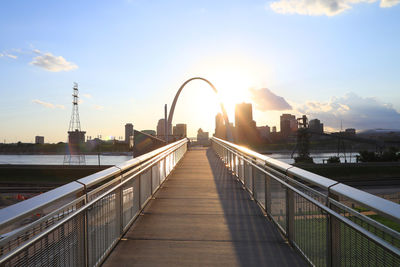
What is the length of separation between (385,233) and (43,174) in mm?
64398

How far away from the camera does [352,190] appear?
2764mm

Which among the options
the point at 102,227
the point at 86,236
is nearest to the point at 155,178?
the point at 102,227

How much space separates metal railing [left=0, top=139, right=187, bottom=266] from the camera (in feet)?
7.30

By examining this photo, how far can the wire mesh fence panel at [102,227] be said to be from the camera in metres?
3.61

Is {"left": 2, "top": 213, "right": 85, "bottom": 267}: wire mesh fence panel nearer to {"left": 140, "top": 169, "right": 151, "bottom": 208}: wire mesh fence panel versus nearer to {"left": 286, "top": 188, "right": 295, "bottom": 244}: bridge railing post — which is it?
{"left": 286, "top": 188, "right": 295, "bottom": 244}: bridge railing post

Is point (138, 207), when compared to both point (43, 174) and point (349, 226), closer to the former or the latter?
point (349, 226)

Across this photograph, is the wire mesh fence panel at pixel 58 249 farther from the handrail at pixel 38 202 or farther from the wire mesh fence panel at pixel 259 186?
the wire mesh fence panel at pixel 259 186

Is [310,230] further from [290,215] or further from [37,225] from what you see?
[37,225]

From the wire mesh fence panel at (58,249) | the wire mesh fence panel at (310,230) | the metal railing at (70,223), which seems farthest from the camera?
the wire mesh fence panel at (310,230)

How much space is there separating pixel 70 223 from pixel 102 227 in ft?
3.14

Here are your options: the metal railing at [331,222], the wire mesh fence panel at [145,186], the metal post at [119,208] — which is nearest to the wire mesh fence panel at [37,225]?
the metal post at [119,208]

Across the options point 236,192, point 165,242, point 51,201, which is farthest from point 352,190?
point 236,192

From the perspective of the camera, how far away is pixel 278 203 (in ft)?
17.1

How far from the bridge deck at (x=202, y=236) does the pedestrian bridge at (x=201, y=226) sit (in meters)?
0.01
